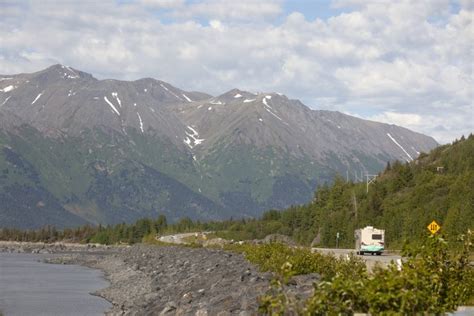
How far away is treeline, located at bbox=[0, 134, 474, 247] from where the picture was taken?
109938 millimetres

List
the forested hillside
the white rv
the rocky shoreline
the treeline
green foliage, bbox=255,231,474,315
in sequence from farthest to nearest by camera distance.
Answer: the treeline, the forested hillside, the white rv, the rocky shoreline, green foliage, bbox=255,231,474,315

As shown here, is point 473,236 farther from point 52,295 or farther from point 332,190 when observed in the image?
point 332,190

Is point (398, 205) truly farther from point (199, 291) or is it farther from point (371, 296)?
Answer: point (371, 296)

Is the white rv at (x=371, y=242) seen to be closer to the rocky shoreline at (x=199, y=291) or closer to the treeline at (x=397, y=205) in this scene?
the treeline at (x=397, y=205)

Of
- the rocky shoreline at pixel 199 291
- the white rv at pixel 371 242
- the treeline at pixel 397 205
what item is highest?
the treeline at pixel 397 205

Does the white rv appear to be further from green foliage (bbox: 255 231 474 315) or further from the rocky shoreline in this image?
green foliage (bbox: 255 231 474 315)

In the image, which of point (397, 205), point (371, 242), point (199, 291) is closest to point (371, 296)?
point (199, 291)

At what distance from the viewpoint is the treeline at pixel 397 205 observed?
110 meters

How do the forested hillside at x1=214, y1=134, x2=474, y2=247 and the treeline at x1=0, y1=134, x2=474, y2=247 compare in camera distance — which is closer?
the forested hillside at x1=214, y1=134, x2=474, y2=247

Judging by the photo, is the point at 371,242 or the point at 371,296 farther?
A: the point at 371,242

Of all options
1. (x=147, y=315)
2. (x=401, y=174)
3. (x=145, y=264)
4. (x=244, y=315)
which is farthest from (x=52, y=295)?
(x=401, y=174)

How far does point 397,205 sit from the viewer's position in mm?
138500

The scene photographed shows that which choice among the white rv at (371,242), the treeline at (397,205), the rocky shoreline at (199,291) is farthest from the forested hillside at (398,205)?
the rocky shoreline at (199,291)

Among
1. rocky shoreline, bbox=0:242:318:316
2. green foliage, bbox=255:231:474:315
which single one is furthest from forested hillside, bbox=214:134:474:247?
green foliage, bbox=255:231:474:315
